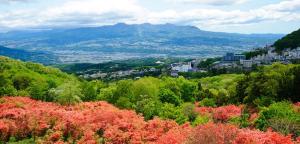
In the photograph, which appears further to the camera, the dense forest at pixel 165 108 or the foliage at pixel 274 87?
the foliage at pixel 274 87

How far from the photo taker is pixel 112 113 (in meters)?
44.3

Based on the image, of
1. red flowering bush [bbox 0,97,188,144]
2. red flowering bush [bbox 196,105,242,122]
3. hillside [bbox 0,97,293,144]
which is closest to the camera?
hillside [bbox 0,97,293,144]

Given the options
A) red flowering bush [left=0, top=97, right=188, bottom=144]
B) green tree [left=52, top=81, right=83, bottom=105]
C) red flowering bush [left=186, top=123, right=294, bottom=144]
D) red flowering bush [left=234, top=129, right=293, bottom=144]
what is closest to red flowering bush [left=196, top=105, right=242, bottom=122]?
red flowering bush [left=0, top=97, right=188, bottom=144]

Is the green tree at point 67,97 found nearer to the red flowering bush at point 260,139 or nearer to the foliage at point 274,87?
the foliage at point 274,87

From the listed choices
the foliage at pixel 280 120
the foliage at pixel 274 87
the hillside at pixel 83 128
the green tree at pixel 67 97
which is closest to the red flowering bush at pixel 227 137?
the hillside at pixel 83 128

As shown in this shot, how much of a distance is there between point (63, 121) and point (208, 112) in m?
23.3

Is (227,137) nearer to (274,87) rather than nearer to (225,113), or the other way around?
(225,113)

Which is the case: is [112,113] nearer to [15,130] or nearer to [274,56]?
[15,130]

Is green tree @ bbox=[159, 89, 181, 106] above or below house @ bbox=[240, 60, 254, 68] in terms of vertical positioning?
above

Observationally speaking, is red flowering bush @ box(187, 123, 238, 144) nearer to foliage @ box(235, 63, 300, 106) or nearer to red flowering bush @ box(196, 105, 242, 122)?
red flowering bush @ box(196, 105, 242, 122)

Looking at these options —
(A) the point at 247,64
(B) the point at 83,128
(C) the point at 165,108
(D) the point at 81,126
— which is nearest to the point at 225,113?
(C) the point at 165,108

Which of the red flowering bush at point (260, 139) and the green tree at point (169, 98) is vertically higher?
the red flowering bush at point (260, 139)

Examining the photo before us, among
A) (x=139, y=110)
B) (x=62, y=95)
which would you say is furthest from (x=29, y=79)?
(x=139, y=110)

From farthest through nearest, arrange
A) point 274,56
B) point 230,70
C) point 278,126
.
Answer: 1. point 274,56
2. point 230,70
3. point 278,126
